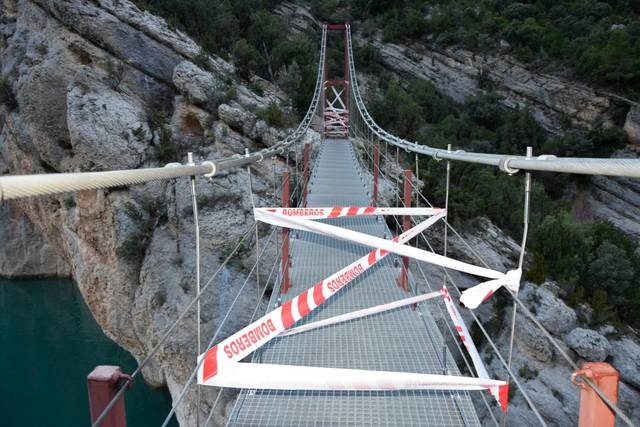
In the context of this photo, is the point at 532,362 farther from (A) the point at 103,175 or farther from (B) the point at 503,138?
(B) the point at 503,138

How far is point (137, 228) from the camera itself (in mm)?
7766

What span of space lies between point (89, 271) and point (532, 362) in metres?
8.65

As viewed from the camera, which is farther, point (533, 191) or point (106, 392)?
point (533, 191)

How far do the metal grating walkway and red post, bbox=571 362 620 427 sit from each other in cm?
113

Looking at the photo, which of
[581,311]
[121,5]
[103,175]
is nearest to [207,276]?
[103,175]

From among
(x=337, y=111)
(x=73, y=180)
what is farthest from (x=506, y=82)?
(x=73, y=180)

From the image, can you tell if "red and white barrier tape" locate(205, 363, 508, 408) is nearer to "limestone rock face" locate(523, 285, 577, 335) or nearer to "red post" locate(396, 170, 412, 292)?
"red post" locate(396, 170, 412, 292)

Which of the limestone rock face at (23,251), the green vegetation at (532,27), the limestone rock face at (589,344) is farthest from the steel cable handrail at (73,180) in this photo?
the green vegetation at (532,27)

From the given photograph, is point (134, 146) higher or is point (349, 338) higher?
point (134, 146)

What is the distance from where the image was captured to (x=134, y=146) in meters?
8.20

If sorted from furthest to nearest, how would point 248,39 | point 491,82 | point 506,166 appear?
point 491,82 → point 248,39 → point 506,166

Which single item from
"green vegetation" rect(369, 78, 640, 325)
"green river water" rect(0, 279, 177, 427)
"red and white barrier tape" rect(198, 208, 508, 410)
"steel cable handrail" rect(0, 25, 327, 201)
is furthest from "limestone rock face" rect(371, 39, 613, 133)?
"steel cable handrail" rect(0, 25, 327, 201)

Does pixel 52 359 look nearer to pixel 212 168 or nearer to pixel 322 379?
pixel 212 168

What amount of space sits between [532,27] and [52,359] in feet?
72.9
